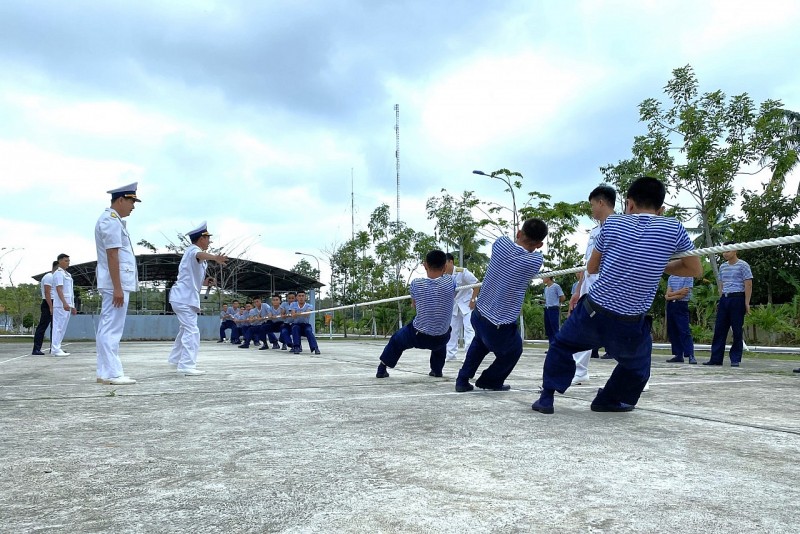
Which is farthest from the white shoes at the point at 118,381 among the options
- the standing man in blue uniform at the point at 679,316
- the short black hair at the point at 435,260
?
the standing man in blue uniform at the point at 679,316

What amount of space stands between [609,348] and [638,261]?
54 centimetres

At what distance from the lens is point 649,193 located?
3797 mm

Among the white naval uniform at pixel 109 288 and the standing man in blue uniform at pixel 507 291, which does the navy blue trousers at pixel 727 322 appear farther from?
the white naval uniform at pixel 109 288

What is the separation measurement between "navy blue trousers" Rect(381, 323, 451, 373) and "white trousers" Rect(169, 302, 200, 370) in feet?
7.54

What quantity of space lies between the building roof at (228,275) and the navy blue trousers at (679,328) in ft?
87.2

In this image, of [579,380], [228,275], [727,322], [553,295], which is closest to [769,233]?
[553,295]

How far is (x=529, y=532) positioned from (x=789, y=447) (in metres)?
1.77

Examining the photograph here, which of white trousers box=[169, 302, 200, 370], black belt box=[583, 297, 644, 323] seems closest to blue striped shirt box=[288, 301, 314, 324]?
white trousers box=[169, 302, 200, 370]

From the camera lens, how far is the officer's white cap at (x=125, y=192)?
6.14 meters

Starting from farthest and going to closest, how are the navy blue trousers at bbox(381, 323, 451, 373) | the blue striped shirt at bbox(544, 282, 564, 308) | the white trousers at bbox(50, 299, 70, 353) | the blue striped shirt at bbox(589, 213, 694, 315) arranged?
the blue striped shirt at bbox(544, 282, 564, 308), the white trousers at bbox(50, 299, 70, 353), the navy blue trousers at bbox(381, 323, 451, 373), the blue striped shirt at bbox(589, 213, 694, 315)

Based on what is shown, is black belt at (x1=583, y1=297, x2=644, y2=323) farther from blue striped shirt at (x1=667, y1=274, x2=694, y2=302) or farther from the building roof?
the building roof

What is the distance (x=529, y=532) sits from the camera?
1735mm

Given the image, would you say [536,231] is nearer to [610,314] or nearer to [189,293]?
[610,314]

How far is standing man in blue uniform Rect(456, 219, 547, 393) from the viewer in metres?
4.74
